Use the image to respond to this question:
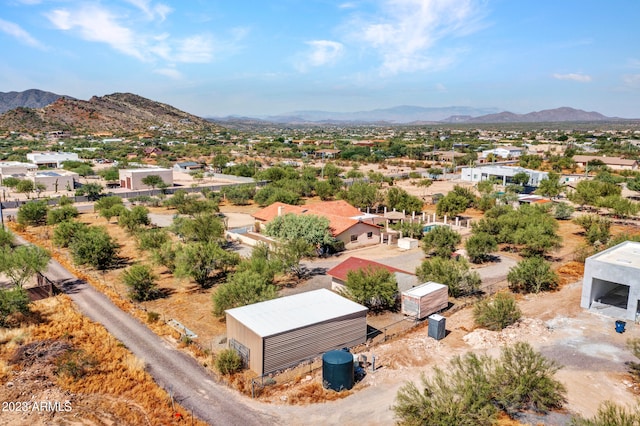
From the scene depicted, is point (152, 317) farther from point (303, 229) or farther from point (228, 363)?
point (303, 229)

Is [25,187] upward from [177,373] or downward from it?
upward

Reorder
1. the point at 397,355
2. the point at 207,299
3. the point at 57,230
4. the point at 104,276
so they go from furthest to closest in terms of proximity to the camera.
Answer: the point at 57,230 < the point at 104,276 < the point at 207,299 < the point at 397,355

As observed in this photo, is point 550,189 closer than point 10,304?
No

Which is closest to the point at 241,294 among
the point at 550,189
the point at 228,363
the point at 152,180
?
the point at 228,363

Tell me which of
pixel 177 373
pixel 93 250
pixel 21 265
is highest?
pixel 21 265

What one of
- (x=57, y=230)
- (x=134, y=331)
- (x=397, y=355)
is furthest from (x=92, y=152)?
(x=397, y=355)

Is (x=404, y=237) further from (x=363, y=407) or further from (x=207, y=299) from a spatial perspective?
(x=363, y=407)
